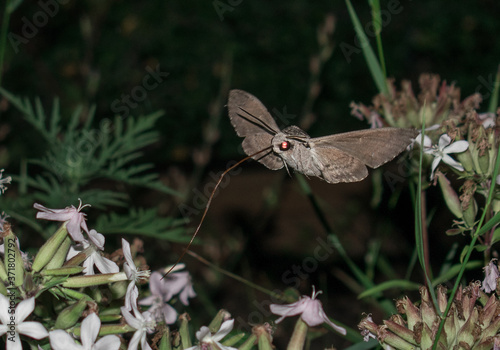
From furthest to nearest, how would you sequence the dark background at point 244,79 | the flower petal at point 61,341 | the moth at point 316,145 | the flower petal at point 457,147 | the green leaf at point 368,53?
the dark background at point 244,79, the green leaf at point 368,53, the flower petal at point 457,147, the moth at point 316,145, the flower petal at point 61,341

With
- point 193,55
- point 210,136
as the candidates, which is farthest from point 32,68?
point 210,136

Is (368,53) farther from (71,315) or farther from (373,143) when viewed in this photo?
(71,315)

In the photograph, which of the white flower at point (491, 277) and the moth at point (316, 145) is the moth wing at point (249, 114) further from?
the white flower at point (491, 277)

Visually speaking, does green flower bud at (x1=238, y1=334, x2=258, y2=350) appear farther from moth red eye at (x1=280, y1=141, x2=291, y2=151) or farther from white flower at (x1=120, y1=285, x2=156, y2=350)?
moth red eye at (x1=280, y1=141, x2=291, y2=151)

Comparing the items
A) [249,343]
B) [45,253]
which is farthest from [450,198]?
[45,253]
